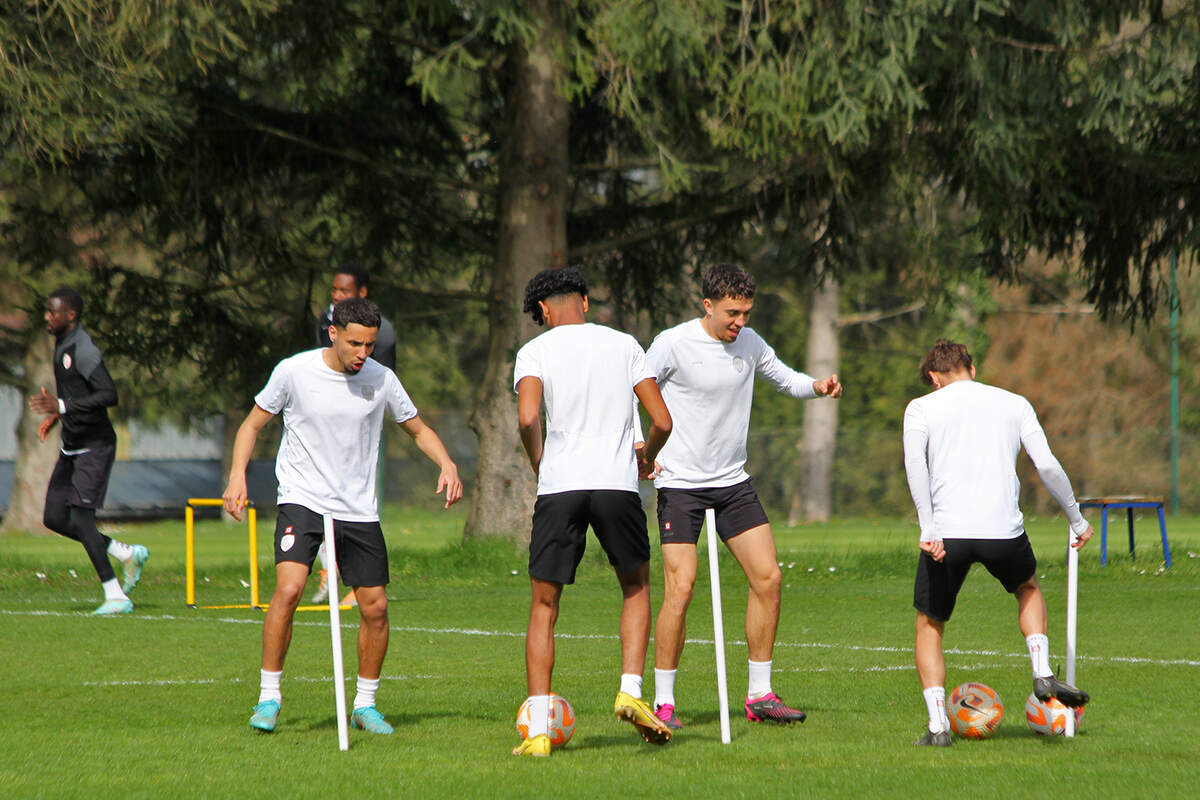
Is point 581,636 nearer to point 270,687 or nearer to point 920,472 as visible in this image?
point 270,687

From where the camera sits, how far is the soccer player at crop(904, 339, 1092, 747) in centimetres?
704

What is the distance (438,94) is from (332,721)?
7910 millimetres

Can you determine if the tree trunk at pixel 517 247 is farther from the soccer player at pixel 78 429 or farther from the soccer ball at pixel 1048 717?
the soccer ball at pixel 1048 717

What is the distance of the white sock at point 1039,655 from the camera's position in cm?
700

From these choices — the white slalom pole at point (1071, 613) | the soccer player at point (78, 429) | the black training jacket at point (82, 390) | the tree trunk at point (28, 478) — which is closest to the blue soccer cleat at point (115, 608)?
the soccer player at point (78, 429)

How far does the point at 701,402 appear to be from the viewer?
25.5ft

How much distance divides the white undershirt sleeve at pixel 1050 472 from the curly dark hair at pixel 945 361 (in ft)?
1.31

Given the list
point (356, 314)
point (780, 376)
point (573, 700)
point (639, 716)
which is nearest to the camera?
point (639, 716)

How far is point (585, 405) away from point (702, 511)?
1.11 meters

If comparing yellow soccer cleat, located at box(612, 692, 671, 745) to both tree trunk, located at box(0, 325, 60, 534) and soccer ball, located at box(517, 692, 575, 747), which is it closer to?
soccer ball, located at box(517, 692, 575, 747)

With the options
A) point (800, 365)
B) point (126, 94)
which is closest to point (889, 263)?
point (126, 94)

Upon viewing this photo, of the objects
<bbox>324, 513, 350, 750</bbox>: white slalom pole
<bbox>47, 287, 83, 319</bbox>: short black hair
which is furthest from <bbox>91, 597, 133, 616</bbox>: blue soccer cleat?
<bbox>324, 513, 350, 750</bbox>: white slalom pole

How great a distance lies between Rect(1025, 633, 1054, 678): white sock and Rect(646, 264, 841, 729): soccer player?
3.68 feet

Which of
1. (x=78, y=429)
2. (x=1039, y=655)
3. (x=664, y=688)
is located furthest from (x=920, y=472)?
(x=78, y=429)
